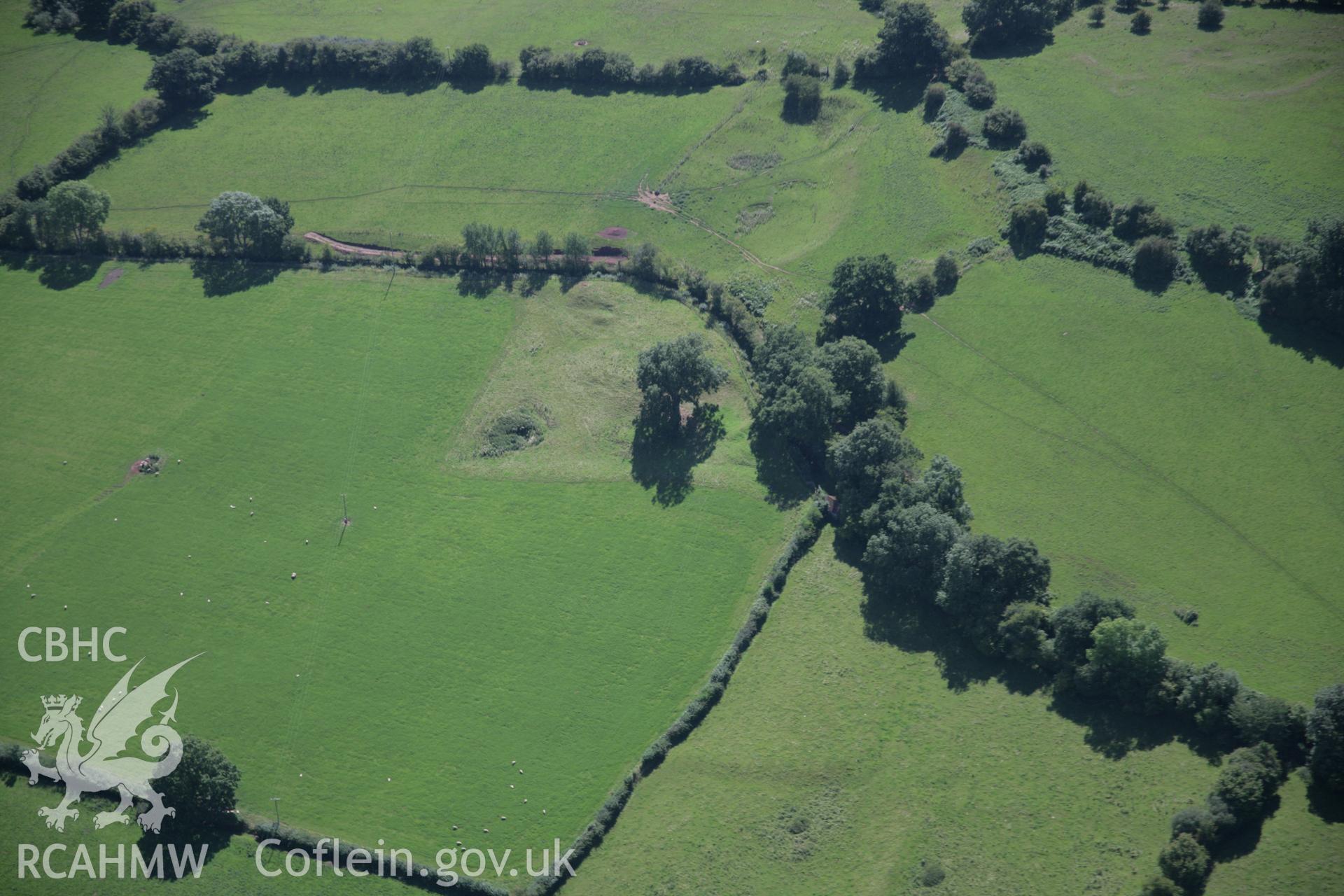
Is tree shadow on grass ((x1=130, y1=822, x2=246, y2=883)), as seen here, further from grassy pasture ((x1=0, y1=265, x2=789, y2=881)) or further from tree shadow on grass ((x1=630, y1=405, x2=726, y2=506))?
tree shadow on grass ((x1=630, y1=405, x2=726, y2=506))

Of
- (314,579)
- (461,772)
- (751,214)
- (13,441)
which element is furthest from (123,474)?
(751,214)

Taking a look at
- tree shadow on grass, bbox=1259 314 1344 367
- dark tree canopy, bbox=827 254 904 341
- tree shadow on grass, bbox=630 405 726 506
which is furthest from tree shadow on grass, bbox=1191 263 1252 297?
tree shadow on grass, bbox=630 405 726 506

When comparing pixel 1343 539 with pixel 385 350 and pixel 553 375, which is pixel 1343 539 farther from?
pixel 385 350

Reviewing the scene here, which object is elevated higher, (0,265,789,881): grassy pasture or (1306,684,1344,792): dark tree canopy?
(1306,684,1344,792): dark tree canopy

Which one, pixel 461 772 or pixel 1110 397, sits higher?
pixel 1110 397

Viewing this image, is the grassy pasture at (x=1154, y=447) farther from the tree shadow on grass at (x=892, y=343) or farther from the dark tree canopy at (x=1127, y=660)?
the dark tree canopy at (x=1127, y=660)

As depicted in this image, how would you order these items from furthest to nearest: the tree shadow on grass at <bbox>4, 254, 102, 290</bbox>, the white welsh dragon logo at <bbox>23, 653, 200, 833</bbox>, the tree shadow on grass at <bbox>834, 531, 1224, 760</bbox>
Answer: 1. the tree shadow on grass at <bbox>4, 254, 102, 290</bbox>
2. the white welsh dragon logo at <bbox>23, 653, 200, 833</bbox>
3. the tree shadow on grass at <bbox>834, 531, 1224, 760</bbox>

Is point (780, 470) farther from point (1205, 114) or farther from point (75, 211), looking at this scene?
point (75, 211)
